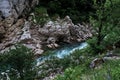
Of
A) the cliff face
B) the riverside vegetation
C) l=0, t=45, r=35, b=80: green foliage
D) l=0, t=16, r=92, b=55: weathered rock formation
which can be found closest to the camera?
l=0, t=45, r=35, b=80: green foliage

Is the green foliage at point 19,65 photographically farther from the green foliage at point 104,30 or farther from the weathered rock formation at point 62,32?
the weathered rock formation at point 62,32

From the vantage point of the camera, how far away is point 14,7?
68.1 metres

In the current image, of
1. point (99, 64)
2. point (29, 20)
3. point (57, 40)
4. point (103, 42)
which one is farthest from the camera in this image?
point (29, 20)

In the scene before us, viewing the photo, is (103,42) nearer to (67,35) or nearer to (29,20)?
(67,35)

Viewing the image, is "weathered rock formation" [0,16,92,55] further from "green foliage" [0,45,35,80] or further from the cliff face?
"green foliage" [0,45,35,80]

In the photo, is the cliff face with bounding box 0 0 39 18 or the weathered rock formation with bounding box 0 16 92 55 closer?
the weathered rock formation with bounding box 0 16 92 55

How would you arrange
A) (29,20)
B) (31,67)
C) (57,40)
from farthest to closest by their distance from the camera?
(29,20), (57,40), (31,67)

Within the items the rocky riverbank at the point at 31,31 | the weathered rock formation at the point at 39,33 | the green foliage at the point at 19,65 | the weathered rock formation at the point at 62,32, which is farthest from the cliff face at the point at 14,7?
the green foliage at the point at 19,65

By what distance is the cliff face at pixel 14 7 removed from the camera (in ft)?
219

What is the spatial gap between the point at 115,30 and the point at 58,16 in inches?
1411

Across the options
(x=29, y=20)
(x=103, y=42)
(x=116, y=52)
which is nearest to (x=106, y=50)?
(x=103, y=42)

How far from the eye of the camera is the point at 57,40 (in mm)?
61812

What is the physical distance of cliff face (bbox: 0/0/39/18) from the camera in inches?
2625

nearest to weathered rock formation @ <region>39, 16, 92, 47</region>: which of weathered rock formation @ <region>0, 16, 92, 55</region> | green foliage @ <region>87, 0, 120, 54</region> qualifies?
weathered rock formation @ <region>0, 16, 92, 55</region>
